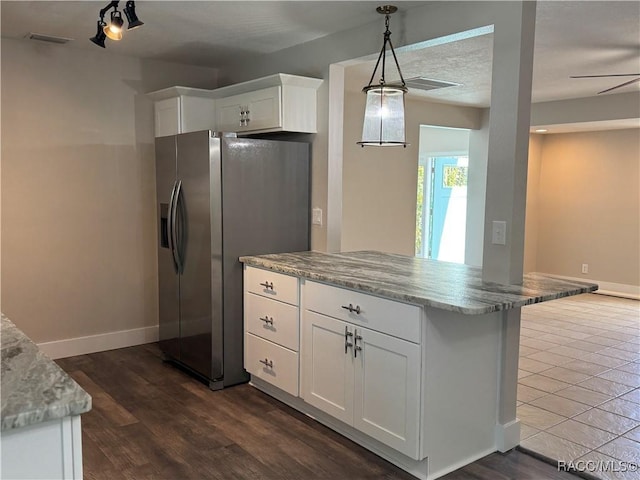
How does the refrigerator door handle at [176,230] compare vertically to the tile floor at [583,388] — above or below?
above

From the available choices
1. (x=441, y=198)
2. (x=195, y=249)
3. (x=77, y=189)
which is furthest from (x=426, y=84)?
(x=77, y=189)

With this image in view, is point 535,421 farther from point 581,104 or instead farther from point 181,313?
A: point 581,104

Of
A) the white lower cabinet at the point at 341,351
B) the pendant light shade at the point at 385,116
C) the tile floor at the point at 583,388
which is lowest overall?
the tile floor at the point at 583,388

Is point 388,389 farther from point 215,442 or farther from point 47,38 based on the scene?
point 47,38

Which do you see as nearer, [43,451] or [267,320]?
[43,451]

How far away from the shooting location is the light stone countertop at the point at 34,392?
1.11 metres

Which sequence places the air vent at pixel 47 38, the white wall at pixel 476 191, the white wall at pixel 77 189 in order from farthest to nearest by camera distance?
the white wall at pixel 476 191 < the white wall at pixel 77 189 < the air vent at pixel 47 38

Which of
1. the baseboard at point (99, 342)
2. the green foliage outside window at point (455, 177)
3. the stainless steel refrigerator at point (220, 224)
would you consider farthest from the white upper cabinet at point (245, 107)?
the green foliage outside window at point (455, 177)

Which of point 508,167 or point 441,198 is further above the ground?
point 508,167

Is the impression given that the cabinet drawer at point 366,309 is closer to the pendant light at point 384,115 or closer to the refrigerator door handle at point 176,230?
the pendant light at point 384,115

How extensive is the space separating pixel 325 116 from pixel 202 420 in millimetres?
2074

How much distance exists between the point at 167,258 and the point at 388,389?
2053mm

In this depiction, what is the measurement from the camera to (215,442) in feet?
9.39

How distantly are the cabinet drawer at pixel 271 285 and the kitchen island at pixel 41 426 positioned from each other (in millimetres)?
1950
